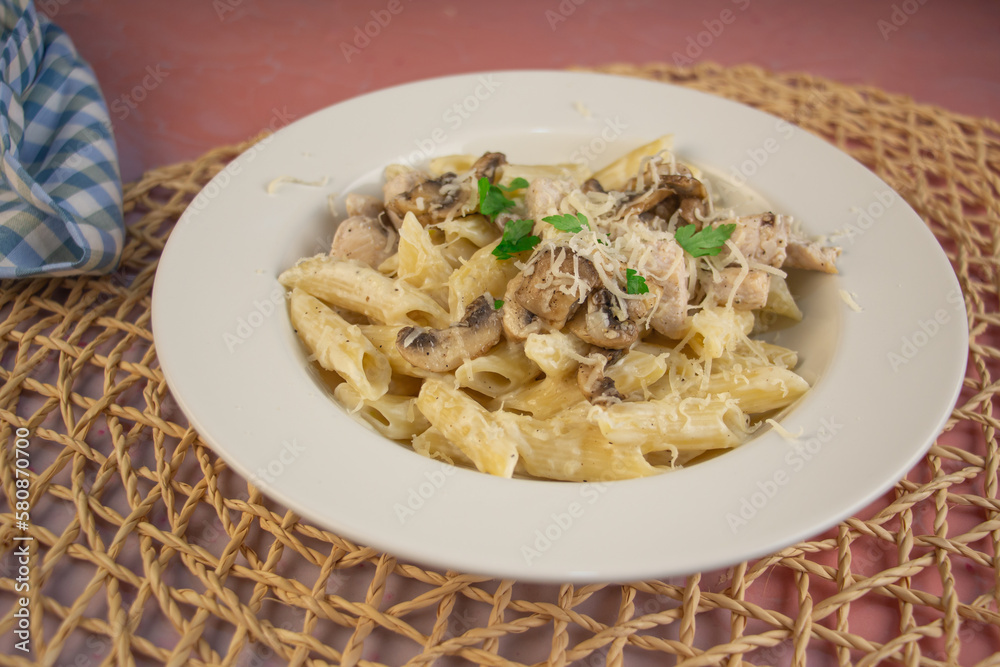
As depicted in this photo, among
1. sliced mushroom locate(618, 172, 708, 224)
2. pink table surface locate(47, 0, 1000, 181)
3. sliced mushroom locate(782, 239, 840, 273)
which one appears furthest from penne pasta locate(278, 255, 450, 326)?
pink table surface locate(47, 0, 1000, 181)

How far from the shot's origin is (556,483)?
1729 millimetres

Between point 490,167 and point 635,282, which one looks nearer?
point 635,282

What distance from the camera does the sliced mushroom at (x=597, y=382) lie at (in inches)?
77.2

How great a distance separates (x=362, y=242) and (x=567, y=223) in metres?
0.78

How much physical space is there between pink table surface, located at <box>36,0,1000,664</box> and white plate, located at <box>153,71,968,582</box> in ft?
3.89

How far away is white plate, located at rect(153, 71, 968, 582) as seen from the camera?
1.60 m

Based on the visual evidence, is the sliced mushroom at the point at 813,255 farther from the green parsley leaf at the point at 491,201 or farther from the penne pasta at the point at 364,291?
the penne pasta at the point at 364,291

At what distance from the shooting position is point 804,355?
2.34 meters

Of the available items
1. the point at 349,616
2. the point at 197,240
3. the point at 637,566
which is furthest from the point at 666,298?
the point at 197,240

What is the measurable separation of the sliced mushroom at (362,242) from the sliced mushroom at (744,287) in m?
1.10

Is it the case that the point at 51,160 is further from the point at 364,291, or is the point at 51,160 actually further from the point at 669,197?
the point at 669,197

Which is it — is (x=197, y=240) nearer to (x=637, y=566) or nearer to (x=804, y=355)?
(x=637, y=566)

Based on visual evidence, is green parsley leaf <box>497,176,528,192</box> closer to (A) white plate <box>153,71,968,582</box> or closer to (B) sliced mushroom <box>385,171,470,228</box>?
(B) sliced mushroom <box>385,171,470,228</box>

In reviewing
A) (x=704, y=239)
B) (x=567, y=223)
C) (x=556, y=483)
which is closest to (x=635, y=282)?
(x=567, y=223)
